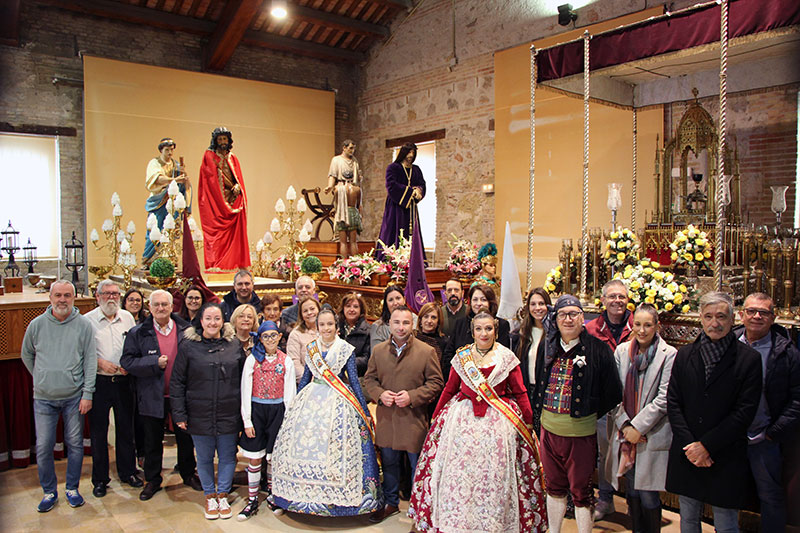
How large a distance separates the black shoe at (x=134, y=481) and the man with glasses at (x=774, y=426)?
13.9 feet

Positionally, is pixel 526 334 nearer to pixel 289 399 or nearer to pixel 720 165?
pixel 289 399

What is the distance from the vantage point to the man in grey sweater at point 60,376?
14.4ft

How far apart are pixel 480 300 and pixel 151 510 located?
9.19ft

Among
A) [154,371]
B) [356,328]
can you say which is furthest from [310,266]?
[154,371]

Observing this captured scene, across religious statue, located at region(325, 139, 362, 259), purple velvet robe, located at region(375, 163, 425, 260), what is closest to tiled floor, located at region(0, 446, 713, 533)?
purple velvet robe, located at region(375, 163, 425, 260)

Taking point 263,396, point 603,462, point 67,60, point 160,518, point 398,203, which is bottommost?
point 160,518

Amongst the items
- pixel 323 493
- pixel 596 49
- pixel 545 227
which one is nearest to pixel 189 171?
pixel 545 227

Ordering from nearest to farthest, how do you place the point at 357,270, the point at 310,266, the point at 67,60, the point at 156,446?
the point at 156,446, the point at 310,266, the point at 357,270, the point at 67,60

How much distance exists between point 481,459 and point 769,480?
4.81 feet

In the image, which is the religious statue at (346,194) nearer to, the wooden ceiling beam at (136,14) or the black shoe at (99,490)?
the wooden ceiling beam at (136,14)

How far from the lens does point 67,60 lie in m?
11.9

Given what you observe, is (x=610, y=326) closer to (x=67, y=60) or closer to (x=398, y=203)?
(x=398, y=203)

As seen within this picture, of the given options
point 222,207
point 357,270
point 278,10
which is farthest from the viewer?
point 278,10

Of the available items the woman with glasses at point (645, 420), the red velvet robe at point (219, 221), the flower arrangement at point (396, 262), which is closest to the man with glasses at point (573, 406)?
the woman with glasses at point (645, 420)
